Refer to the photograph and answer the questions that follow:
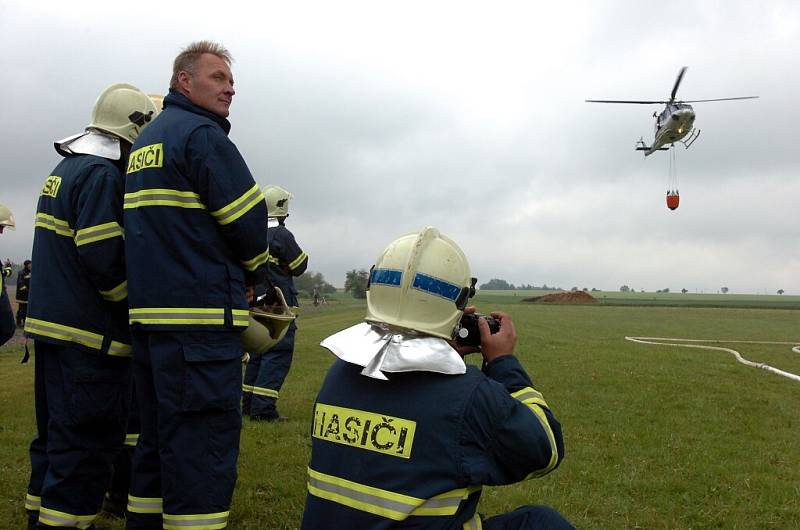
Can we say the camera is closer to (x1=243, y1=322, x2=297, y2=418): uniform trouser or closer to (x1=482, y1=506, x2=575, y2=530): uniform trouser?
(x1=482, y1=506, x2=575, y2=530): uniform trouser

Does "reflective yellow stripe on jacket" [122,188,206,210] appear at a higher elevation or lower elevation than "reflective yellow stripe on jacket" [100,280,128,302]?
higher

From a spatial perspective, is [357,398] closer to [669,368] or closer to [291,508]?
[291,508]

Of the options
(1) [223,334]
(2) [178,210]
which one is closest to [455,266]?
(1) [223,334]

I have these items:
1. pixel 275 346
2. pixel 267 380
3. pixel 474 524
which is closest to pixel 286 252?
pixel 275 346

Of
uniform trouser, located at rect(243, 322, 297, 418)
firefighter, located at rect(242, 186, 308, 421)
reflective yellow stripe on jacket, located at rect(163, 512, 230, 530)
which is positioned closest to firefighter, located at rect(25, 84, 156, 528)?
reflective yellow stripe on jacket, located at rect(163, 512, 230, 530)

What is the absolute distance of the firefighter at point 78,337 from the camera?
3.41 metres

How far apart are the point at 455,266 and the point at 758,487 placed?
162 inches

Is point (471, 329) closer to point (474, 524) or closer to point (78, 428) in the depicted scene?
point (474, 524)

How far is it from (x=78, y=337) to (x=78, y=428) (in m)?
0.48

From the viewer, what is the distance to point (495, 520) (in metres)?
2.35

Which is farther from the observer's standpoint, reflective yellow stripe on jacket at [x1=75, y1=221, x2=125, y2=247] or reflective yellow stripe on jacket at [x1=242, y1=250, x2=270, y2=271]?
reflective yellow stripe on jacket at [x1=75, y1=221, x2=125, y2=247]

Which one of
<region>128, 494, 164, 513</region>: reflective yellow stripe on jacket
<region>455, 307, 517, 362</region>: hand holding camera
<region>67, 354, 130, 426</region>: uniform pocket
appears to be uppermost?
<region>455, 307, 517, 362</region>: hand holding camera

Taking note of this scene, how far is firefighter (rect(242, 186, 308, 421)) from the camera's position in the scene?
671 centimetres

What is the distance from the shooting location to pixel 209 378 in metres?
3.04
